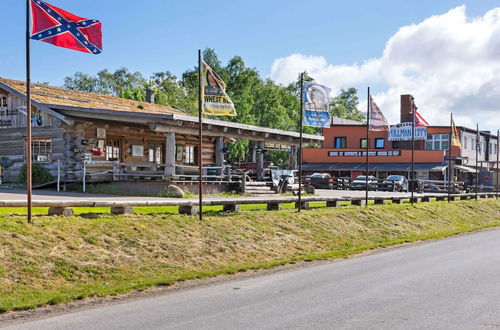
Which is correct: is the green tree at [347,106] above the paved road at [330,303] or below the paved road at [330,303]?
above

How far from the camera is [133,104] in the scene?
33.2m

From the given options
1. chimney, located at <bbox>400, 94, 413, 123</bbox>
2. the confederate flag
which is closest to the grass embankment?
the confederate flag

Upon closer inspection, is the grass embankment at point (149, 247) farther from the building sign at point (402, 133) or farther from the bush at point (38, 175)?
the building sign at point (402, 133)

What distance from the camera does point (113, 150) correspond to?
92.9 ft

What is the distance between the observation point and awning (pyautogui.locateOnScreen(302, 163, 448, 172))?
55.3 metres

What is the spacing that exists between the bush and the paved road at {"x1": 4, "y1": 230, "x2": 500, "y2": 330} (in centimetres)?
1634

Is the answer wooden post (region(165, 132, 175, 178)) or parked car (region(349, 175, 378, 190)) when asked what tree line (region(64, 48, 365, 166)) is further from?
wooden post (region(165, 132, 175, 178))

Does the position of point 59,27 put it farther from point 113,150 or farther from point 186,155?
point 186,155

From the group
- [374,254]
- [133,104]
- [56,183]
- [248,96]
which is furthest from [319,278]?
[248,96]

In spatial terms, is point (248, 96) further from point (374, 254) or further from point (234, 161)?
point (374, 254)

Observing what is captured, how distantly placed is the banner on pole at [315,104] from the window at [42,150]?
1266 centimetres

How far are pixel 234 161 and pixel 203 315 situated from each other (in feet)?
205

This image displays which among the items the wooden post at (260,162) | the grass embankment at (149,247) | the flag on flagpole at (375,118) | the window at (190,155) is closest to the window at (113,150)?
the window at (190,155)

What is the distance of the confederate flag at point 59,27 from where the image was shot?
12.1m
